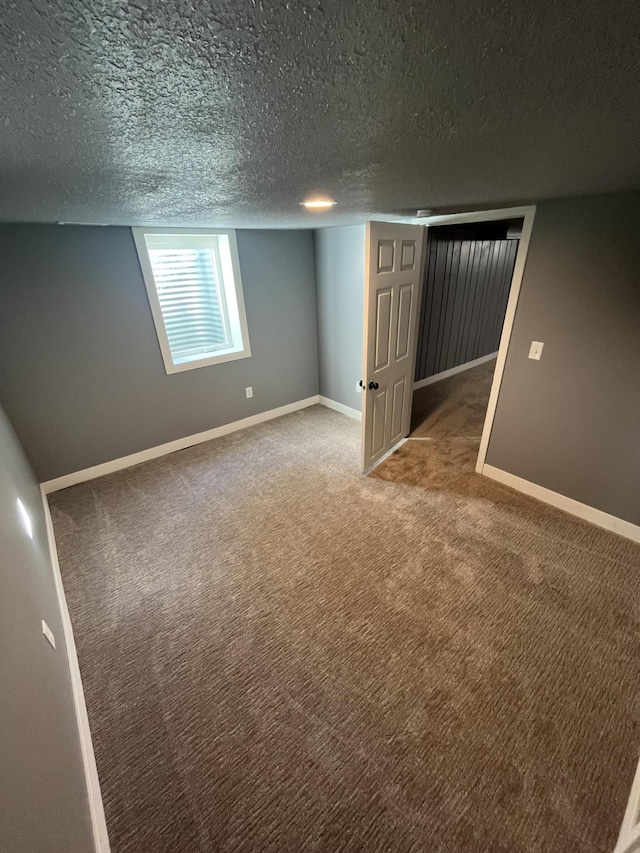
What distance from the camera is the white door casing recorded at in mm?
2465

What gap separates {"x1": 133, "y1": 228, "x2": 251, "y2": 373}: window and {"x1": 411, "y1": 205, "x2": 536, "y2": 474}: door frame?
5.99 ft

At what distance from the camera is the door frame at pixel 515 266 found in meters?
2.22

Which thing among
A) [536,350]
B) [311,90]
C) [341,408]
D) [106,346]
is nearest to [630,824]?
[311,90]

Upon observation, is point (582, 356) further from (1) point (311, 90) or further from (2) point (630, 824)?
(1) point (311, 90)

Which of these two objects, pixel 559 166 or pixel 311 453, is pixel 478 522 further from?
pixel 559 166

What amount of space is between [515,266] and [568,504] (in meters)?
1.72

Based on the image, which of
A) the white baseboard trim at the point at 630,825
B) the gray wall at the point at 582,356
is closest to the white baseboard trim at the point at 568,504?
the gray wall at the point at 582,356

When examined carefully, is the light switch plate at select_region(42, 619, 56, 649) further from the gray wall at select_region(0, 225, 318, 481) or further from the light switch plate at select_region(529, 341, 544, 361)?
the light switch plate at select_region(529, 341, 544, 361)

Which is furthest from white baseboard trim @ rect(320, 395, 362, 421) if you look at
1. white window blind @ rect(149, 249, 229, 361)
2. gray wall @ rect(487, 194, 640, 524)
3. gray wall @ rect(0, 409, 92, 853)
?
gray wall @ rect(0, 409, 92, 853)

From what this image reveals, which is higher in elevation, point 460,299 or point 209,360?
point 460,299

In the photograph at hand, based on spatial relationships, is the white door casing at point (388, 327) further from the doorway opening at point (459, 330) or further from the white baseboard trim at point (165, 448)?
the white baseboard trim at point (165, 448)

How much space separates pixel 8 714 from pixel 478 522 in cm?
248

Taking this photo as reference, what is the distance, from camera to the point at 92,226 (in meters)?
2.59

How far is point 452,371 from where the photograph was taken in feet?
17.2
